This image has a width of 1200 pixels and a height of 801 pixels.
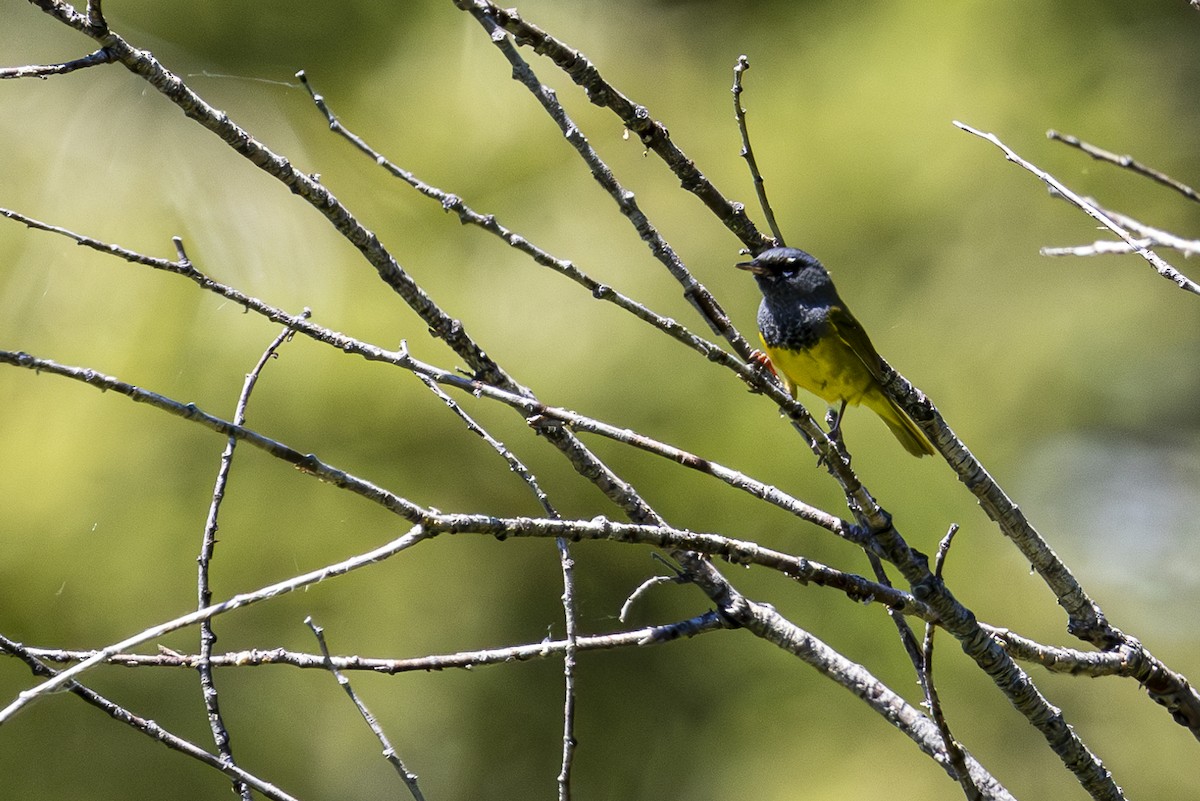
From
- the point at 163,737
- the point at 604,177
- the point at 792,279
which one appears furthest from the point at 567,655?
the point at 792,279

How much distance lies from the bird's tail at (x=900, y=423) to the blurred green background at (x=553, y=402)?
155 cm

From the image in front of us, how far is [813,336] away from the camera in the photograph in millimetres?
2982

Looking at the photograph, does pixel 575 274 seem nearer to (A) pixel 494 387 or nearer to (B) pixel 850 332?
(A) pixel 494 387

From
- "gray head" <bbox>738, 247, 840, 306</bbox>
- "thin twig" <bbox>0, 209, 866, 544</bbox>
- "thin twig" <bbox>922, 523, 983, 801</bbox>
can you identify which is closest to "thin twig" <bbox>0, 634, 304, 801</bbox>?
"thin twig" <bbox>0, 209, 866, 544</bbox>

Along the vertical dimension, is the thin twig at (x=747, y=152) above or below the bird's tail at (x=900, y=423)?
below

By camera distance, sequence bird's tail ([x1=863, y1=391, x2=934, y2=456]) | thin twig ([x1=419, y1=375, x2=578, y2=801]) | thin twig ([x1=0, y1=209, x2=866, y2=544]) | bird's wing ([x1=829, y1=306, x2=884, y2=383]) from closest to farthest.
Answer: thin twig ([x1=0, y1=209, x2=866, y2=544])
thin twig ([x1=419, y1=375, x2=578, y2=801])
bird's wing ([x1=829, y1=306, x2=884, y2=383])
bird's tail ([x1=863, y1=391, x2=934, y2=456])

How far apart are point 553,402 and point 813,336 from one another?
209 cm

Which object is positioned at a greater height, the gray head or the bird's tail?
the gray head

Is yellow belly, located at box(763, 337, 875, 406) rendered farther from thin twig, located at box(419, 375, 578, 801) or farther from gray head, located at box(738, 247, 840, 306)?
thin twig, located at box(419, 375, 578, 801)

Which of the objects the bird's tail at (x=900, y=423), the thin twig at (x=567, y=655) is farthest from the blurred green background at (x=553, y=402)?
the thin twig at (x=567, y=655)

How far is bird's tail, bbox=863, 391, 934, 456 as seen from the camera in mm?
3045

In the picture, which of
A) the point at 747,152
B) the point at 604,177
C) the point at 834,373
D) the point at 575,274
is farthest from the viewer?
the point at 834,373

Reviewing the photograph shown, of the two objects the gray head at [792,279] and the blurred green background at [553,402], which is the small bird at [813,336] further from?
the blurred green background at [553,402]

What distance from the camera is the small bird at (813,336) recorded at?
294 cm
